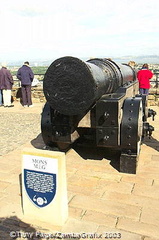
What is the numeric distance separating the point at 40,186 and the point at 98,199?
923mm

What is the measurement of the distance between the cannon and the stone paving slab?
0.38 m

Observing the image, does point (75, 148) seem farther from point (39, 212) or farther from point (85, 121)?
point (39, 212)

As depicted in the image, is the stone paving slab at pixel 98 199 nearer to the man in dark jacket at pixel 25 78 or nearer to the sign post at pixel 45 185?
the sign post at pixel 45 185

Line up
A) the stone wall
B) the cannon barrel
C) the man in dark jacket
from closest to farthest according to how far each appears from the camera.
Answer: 1. the cannon barrel
2. the man in dark jacket
3. the stone wall

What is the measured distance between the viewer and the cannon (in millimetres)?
3352

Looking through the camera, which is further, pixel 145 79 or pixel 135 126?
pixel 145 79

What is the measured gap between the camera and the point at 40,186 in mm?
2607

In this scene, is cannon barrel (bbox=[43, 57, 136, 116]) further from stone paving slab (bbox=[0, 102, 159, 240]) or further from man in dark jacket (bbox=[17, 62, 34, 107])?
man in dark jacket (bbox=[17, 62, 34, 107])

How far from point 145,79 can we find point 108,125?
5.59m

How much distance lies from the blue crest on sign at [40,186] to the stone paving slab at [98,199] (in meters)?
0.26

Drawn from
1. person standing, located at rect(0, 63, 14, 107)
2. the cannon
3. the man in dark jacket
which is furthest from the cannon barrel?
person standing, located at rect(0, 63, 14, 107)

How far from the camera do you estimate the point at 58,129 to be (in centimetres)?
394

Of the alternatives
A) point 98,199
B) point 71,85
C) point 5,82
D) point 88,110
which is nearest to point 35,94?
point 5,82

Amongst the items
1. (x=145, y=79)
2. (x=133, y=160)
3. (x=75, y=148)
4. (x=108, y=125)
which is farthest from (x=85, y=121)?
(x=145, y=79)
